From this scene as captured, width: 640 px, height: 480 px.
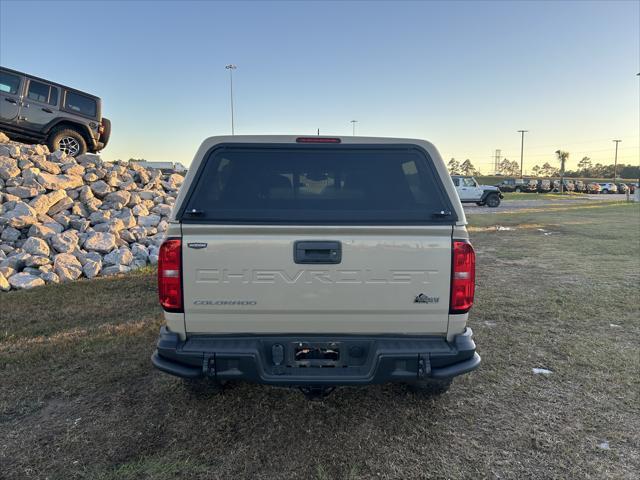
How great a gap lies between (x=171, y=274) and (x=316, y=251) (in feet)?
2.98

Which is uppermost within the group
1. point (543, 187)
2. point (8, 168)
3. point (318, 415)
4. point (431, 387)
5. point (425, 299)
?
point (543, 187)

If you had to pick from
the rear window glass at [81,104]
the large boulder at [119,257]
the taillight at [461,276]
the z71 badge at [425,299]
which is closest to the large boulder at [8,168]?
the rear window glass at [81,104]

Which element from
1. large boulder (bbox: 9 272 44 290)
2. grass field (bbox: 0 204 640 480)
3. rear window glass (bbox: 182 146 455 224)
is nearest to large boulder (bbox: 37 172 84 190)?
large boulder (bbox: 9 272 44 290)

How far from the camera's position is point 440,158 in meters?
2.93

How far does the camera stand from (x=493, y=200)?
90.0ft

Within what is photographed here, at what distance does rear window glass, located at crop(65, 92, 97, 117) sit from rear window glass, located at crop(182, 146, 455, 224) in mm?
11180

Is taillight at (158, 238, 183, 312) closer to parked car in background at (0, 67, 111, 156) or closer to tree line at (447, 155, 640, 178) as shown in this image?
parked car in background at (0, 67, 111, 156)

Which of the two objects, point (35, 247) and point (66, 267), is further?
point (35, 247)

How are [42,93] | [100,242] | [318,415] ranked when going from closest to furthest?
[318,415], [100,242], [42,93]

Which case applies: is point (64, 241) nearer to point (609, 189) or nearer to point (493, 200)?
point (493, 200)

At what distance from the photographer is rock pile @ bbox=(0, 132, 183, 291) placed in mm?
7438

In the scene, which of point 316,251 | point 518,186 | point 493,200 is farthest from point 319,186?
point 518,186

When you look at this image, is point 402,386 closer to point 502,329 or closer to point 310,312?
point 310,312

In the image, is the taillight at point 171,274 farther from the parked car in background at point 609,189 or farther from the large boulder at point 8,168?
the parked car in background at point 609,189
